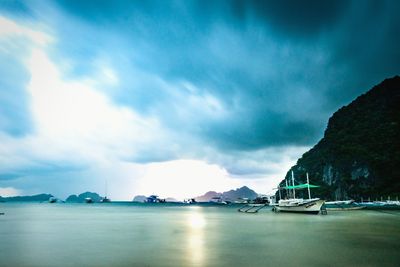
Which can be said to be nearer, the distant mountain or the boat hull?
the boat hull

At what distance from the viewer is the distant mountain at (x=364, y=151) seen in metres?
139

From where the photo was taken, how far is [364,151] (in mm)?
150500

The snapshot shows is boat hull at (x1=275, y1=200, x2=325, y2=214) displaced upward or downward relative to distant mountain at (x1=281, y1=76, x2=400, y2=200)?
downward

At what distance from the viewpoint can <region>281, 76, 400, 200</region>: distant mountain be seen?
139m

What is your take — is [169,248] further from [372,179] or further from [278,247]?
[372,179]

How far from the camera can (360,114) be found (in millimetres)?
180625

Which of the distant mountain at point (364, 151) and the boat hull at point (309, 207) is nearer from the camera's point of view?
the boat hull at point (309, 207)

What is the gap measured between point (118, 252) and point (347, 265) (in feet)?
49.0

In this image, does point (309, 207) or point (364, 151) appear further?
point (364, 151)

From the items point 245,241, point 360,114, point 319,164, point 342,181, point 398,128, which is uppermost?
point 360,114

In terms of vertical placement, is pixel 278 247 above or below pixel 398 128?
below

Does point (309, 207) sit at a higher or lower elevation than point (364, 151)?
lower

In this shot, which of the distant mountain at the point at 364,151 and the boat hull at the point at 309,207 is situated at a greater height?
the distant mountain at the point at 364,151

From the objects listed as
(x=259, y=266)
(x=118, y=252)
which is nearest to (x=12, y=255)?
(x=118, y=252)
